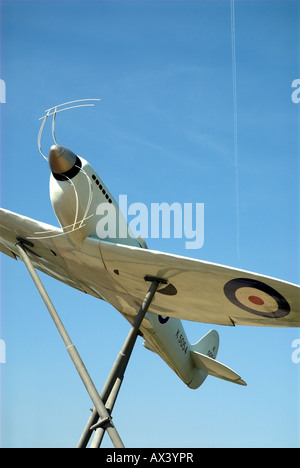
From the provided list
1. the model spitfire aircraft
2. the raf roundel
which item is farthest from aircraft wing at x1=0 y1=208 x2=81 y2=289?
the raf roundel

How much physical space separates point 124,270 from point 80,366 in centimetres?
332

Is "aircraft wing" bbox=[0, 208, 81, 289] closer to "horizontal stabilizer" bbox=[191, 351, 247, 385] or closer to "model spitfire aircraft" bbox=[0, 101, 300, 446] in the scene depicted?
"model spitfire aircraft" bbox=[0, 101, 300, 446]

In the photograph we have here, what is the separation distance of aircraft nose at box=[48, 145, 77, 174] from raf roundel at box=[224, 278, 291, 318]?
5.51 m

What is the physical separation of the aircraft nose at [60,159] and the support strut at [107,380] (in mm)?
3525

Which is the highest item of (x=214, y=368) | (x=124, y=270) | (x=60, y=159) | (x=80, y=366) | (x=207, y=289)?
(x=214, y=368)

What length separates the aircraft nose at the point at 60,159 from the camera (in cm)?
1483

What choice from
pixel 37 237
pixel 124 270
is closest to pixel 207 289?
pixel 124 270

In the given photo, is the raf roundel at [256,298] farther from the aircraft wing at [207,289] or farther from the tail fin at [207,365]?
the tail fin at [207,365]

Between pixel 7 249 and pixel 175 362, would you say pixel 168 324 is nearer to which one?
pixel 175 362

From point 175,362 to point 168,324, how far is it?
7.79ft

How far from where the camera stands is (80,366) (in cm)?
1472

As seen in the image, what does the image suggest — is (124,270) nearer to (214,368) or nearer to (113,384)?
(113,384)
